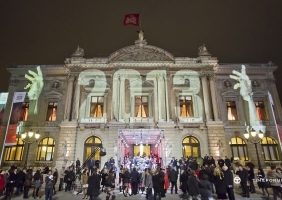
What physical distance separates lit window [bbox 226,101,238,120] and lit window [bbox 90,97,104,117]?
50.6 feet

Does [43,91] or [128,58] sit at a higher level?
[128,58]

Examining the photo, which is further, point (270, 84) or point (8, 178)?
point (270, 84)

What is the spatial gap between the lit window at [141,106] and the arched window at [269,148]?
13884mm

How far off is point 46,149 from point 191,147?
54.7 ft

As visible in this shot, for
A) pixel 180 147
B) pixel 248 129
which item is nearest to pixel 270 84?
pixel 248 129

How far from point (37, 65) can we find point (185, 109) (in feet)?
65.5

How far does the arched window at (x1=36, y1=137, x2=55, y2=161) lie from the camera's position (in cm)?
2430

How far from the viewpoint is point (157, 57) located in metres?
26.6

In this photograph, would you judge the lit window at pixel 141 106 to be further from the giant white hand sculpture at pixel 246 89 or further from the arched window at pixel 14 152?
the arched window at pixel 14 152

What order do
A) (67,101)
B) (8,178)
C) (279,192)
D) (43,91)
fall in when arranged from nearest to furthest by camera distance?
1. (279,192)
2. (8,178)
3. (67,101)
4. (43,91)

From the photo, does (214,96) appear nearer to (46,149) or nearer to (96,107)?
(96,107)

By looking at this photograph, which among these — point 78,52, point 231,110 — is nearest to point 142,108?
point 231,110

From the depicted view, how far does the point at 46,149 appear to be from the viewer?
2469 cm

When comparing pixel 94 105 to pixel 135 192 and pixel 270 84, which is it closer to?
pixel 135 192
